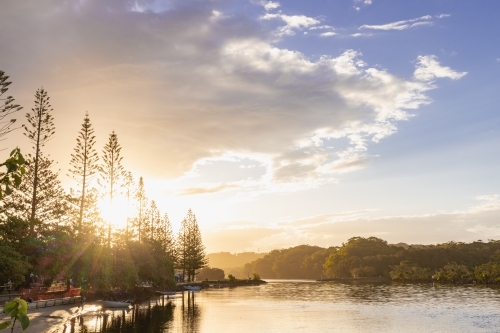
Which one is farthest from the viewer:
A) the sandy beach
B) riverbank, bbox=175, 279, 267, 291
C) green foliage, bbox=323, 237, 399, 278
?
green foliage, bbox=323, 237, 399, 278

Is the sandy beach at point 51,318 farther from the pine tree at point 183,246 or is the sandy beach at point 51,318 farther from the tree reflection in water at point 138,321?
the pine tree at point 183,246

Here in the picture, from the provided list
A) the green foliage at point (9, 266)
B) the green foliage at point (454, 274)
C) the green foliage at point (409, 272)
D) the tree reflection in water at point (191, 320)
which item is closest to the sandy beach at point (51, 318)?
the green foliage at point (9, 266)

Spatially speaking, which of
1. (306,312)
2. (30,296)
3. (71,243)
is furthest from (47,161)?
(306,312)

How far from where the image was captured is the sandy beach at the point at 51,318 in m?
26.7

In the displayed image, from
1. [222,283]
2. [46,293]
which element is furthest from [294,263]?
[46,293]

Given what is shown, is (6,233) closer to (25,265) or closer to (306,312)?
(25,265)

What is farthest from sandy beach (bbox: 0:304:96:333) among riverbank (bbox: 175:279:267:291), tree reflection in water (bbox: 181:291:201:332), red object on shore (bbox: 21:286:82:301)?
riverbank (bbox: 175:279:267:291)

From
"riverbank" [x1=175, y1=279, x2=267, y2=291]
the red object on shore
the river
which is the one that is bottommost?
the river

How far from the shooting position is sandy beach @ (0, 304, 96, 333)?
26.7 metres

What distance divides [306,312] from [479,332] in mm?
16153

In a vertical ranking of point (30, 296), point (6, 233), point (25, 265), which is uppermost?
point (6, 233)

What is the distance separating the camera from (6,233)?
1467 inches

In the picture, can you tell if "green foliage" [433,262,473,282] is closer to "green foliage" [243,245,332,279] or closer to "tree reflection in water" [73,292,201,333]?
"green foliage" [243,245,332,279]

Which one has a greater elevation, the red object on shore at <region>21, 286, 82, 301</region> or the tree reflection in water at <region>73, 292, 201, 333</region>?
the red object on shore at <region>21, 286, 82, 301</region>
